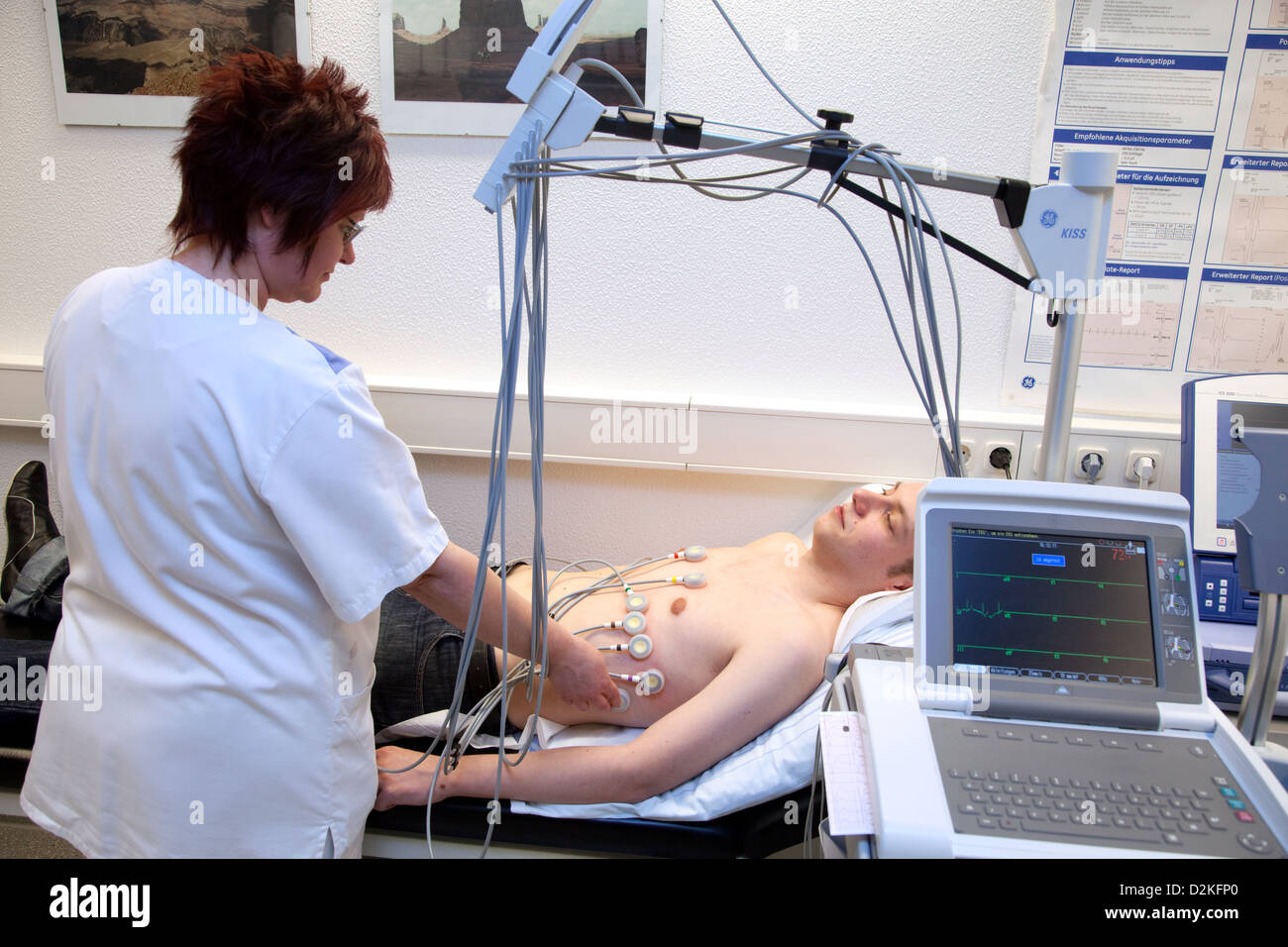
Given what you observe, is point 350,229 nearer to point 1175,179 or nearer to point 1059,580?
point 1059,580

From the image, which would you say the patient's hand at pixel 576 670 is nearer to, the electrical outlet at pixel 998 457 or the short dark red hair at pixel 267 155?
the short dark red hair at pixel 267 155

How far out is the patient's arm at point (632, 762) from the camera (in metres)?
1.31

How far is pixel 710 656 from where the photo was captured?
149cm

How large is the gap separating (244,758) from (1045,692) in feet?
3.11

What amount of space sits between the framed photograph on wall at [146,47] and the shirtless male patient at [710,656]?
1.43 m

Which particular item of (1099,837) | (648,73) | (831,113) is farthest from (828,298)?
(1099,837)

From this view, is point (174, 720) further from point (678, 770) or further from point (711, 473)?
point (711, 473)

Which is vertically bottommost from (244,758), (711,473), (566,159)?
(244,758)

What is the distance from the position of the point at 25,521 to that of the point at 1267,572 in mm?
2252

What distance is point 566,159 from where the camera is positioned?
0.84m

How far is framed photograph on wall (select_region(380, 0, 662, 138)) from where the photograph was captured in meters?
1.83

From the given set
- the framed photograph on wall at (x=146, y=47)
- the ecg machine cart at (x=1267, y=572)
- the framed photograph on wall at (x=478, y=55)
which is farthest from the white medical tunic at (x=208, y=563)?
the framed photograph on wall at (x=146, y=47)
